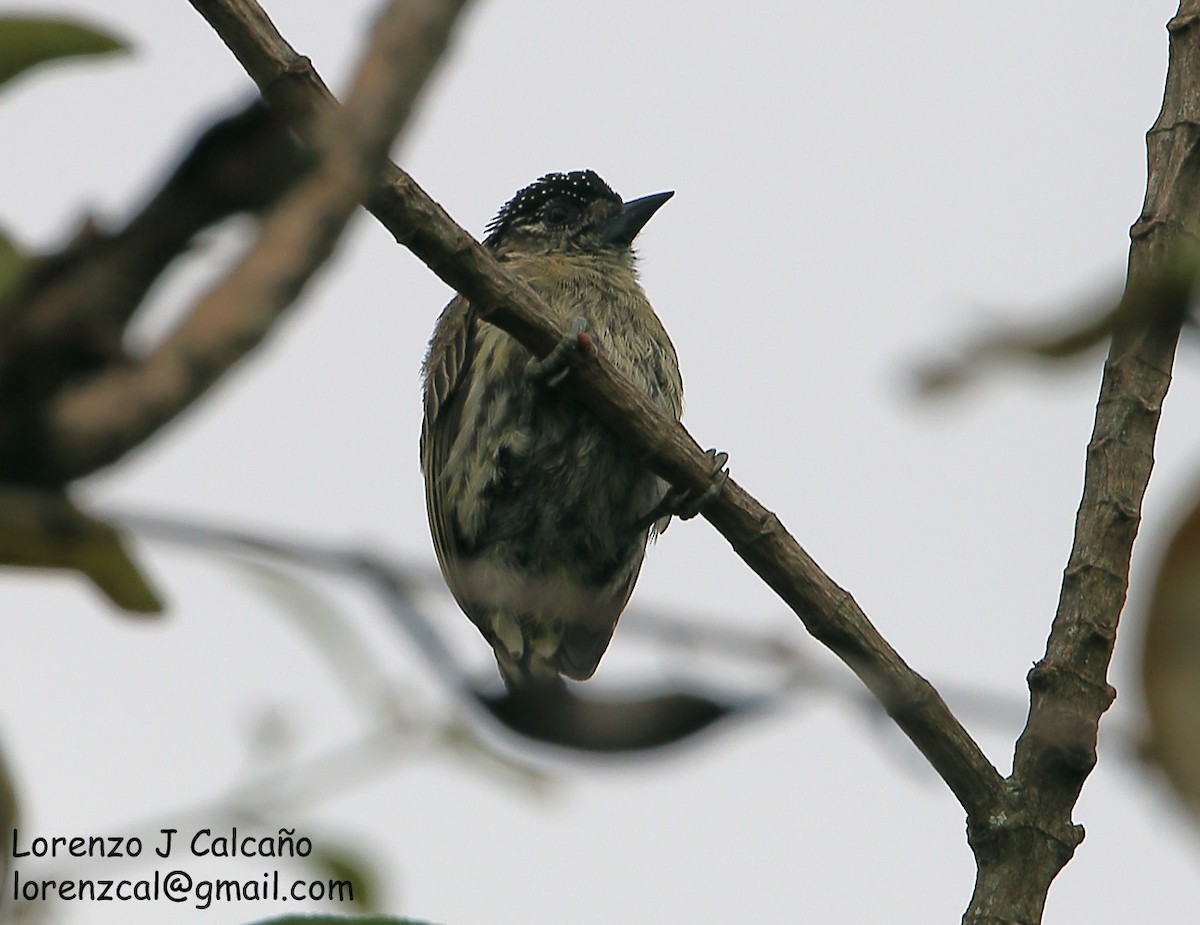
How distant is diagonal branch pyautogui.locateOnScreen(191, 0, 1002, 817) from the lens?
2.77 m

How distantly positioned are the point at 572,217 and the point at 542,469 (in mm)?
1365

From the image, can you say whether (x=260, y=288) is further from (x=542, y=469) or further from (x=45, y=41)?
(x=542, y=469)

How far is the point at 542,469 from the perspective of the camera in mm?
4590

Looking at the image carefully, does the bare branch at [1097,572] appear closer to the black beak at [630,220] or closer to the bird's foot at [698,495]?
the bird's foot at [698,495]

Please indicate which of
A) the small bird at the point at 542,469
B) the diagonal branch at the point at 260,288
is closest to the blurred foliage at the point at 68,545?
the diagonal branch at the point at 260,288

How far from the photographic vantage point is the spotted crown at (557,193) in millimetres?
5688

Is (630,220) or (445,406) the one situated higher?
(630,220)

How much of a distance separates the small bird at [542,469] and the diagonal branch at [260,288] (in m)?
3.53

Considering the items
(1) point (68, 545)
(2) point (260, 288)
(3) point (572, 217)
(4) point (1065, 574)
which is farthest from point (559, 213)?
(2) point (260, 288)

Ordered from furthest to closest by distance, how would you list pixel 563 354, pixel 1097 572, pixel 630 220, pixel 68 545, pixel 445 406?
pixel 630 220
pixel 445 406
pixel 563 354
pixel 1097 572
pixel 68 545

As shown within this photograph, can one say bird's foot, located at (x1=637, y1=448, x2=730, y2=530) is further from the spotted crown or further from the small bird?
the spotted crown

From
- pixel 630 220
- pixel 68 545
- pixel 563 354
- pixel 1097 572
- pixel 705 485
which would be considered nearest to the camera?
pixel 68 545

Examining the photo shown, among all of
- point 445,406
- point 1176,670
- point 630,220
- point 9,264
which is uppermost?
point 630,220

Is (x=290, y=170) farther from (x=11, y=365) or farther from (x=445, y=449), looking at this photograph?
(x=445, y=449)
